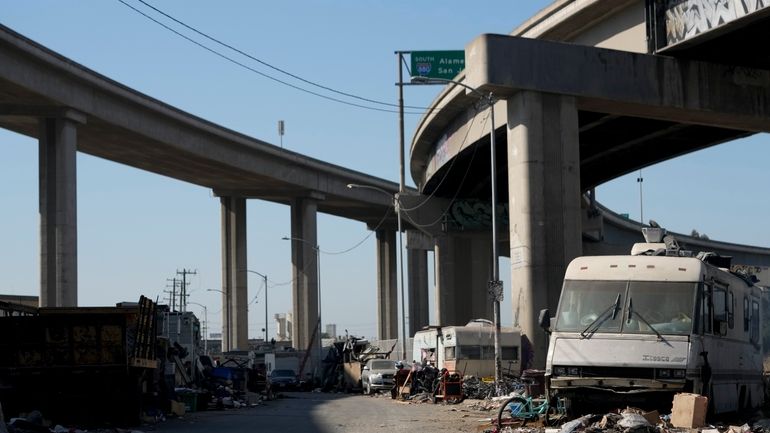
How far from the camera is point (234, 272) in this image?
8694cm

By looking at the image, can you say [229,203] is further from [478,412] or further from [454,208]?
[478,412]

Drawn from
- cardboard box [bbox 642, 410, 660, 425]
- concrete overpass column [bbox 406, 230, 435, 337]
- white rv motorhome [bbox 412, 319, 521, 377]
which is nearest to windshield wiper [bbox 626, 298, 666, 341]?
cardboard box [bbox 642, 410, 660, 425]

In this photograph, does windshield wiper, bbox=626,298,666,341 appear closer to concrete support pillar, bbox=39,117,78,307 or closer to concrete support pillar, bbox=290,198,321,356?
concrete support pillar, bbox=39,117,78,307

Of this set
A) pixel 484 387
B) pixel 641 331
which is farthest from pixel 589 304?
pixel 484 387

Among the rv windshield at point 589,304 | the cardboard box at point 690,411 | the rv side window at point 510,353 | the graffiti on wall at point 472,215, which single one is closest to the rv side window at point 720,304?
the rv windshield at point 589,304

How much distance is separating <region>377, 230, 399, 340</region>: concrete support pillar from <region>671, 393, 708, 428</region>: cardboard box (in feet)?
300

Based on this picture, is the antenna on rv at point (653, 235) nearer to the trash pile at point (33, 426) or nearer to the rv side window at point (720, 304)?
the rv side window at point (720, 304)

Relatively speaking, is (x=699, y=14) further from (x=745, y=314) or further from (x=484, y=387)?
(x=484, y=387)

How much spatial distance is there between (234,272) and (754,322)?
214ft

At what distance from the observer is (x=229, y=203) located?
85562 millimetres

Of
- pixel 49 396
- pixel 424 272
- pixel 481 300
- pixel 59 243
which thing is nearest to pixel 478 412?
pixel 49 396

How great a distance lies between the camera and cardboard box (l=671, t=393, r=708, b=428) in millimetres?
17422

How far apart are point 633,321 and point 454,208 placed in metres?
45.0

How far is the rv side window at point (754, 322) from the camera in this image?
24047 millimetres
